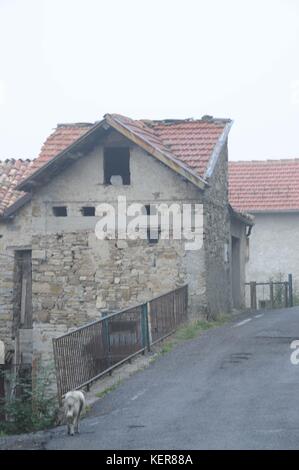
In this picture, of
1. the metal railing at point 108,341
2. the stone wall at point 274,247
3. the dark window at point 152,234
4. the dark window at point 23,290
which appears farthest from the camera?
the stone wall at point 274,247

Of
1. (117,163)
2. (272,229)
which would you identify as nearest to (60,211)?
(117,163)

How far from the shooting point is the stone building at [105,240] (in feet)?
77.9

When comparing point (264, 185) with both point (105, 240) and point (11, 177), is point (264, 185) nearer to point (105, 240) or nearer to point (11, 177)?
point (11, 177)

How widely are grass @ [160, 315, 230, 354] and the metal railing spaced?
217mm

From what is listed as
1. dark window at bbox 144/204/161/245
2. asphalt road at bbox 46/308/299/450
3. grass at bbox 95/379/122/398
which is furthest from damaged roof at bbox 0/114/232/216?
grass at bbox 95/379/122/398

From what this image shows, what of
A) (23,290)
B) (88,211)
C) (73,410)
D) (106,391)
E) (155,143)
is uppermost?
(155,143)

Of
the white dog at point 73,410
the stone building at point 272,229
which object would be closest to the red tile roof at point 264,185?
the stone building at point 272,229

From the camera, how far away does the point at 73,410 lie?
12.1 meters

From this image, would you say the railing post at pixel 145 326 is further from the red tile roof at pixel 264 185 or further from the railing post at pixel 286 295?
the red tile roof at pixel 264 185

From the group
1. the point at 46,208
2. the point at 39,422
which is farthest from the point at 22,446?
the point at 46,208

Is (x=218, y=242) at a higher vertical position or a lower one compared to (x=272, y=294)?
higher

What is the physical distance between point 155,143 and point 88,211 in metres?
2.48

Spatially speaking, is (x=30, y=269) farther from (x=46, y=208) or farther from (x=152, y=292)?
(x=152, y=292)

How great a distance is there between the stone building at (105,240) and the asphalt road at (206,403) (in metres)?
4.34
